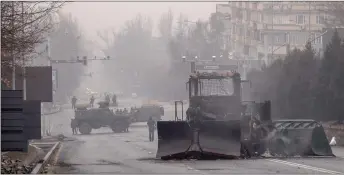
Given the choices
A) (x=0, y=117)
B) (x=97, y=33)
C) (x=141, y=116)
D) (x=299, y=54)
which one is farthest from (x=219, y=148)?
(x=97, y=33)

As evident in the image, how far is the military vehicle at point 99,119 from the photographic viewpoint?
6094 centimetres

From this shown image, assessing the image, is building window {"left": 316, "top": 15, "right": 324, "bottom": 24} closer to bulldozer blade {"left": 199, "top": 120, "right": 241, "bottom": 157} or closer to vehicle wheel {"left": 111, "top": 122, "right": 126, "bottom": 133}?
vehicle wheel {"left": 111, "top": 122, "right": 126, "bottom": 133}

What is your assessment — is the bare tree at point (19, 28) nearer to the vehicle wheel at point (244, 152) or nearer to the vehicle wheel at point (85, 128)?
the vehicle wheel at point (244, 152)

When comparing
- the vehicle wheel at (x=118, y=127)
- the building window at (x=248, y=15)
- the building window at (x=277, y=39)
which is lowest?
the vehicle wheel at (x=118, y=127)

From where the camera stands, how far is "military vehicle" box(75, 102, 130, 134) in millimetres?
60938

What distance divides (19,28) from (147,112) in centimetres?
4983

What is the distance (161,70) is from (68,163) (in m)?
101

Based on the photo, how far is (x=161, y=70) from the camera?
128500mm

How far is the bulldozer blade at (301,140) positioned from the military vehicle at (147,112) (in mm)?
39716

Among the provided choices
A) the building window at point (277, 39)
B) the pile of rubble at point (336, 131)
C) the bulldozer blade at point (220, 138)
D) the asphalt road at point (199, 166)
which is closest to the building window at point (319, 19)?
the building window at point (277, 39)

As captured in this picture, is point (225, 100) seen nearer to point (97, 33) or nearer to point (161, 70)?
point (161, 70)

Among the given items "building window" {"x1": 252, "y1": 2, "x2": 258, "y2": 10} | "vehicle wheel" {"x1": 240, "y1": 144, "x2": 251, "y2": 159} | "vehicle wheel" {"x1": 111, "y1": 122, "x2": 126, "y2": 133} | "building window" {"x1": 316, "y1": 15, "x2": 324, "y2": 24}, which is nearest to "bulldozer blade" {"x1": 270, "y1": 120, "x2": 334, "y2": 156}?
"vehicle wheel" {"x1": 240, "y1": 144, "x2": 251, "y2": 159}

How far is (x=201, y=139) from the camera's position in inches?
1094

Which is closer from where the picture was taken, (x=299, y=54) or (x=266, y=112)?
(x=266, y=112)
